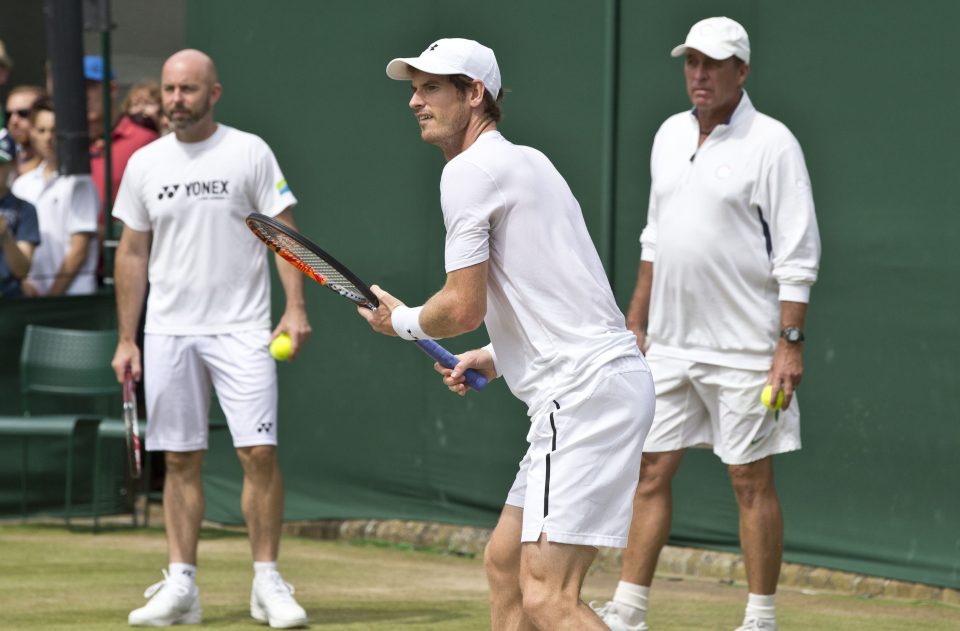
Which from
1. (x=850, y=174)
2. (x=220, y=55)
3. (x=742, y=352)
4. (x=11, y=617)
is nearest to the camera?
(x=742, y=352)

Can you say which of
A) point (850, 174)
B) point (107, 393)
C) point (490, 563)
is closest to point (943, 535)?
point (850, 174)

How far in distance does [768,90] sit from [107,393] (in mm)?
3928

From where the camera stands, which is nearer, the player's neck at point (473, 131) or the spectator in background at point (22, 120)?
the player's neck at point (473, 131)

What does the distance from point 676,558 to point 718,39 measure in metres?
2.65

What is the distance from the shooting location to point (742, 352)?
565 centimetres

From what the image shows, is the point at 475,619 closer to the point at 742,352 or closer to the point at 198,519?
the point at 198,519

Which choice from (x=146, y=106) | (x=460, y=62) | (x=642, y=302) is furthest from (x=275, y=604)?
(x=146, y=106)

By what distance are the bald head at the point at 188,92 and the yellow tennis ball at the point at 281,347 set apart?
909mm

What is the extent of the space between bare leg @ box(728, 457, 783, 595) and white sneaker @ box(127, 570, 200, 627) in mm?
2057

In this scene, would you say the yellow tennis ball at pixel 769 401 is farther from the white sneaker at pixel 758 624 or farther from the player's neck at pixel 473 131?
the player's neck at pixel 473 131

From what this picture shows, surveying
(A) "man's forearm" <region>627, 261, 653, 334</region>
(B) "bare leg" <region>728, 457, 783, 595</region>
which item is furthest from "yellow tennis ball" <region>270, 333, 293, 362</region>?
(B) "bare leg" <region>728, 457, 783, 595</region>

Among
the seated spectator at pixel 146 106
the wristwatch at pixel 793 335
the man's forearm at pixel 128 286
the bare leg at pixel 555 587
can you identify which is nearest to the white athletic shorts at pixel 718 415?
the wristwatch at pixel 793 335

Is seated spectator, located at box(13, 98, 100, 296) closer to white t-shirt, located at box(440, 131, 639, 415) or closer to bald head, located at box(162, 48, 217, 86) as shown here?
bald head, located at box(162, 48, 217, 86)

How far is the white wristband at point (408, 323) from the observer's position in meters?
4.12
